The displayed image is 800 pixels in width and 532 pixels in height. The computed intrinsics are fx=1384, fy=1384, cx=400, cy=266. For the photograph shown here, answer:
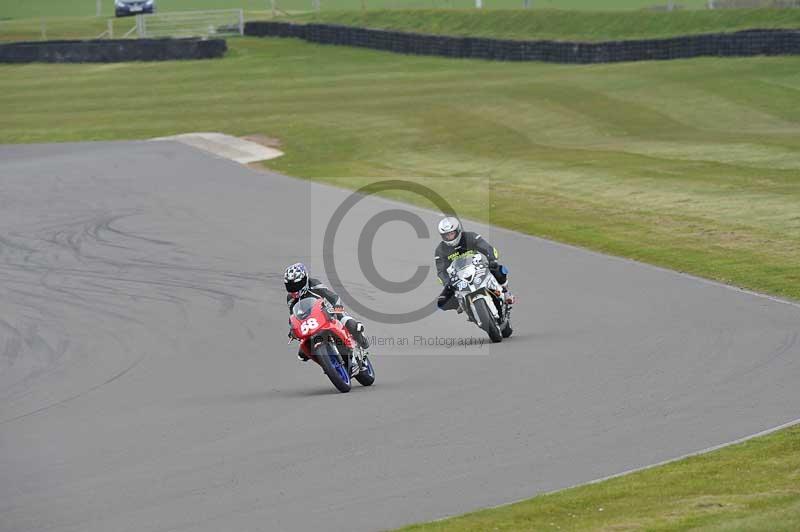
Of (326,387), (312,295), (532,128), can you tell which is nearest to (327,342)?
(312,295)

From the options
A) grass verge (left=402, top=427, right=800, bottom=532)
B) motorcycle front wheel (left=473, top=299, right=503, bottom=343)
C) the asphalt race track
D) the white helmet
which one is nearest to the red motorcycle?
the asphalt race track

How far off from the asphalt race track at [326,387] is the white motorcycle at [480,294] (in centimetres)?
38

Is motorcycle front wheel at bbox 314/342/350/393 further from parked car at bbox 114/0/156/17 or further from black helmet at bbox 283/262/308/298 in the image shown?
parked car at bbox 114/0/156/17

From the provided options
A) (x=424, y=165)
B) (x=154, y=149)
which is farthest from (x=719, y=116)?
(x=154, y=149)

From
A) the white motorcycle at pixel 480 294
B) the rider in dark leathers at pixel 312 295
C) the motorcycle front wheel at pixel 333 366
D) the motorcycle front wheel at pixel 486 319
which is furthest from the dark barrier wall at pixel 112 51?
the motorcycle front wheel at pixel 333 366

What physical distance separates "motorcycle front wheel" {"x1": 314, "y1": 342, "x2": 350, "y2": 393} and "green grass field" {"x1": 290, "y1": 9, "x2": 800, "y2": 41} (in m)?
36.4

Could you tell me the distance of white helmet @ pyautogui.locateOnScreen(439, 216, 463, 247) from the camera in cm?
1744

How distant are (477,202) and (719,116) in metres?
12.7

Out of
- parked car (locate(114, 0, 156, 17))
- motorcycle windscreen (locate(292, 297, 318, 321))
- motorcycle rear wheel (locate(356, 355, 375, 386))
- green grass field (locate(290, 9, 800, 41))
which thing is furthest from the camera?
parked car (locate(114, 0, 156, 17))

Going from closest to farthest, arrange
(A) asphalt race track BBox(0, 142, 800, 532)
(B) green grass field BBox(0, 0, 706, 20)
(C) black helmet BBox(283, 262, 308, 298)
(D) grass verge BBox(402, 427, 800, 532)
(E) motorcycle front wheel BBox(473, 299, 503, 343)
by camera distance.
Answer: (D) grass verge BBox(402, 427, 800, 532) < (A) asphalt race track BBox(0, 142, 800, 532) < (C) black helmet BBox(283, 262, 308, 298) < (E) motorcycle front wheel BBox(473, 299, 503, 343) < (B) green grass field BBox(0, 0, 706, 20)

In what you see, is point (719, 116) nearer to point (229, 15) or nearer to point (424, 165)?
point (424, 165)

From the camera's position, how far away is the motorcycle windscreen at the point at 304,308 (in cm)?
1488

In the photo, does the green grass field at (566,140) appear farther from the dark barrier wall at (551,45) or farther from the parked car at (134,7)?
the parked car at (134,7)

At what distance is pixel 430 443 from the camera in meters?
12.5
